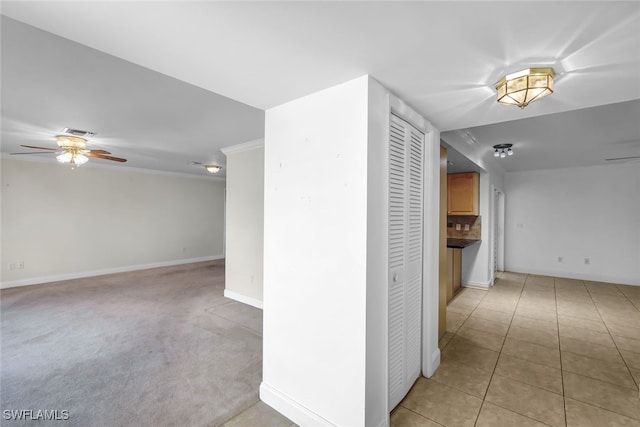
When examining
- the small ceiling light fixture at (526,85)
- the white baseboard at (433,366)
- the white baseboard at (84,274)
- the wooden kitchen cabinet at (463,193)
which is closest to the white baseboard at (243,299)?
the white baseboard at (433,366)

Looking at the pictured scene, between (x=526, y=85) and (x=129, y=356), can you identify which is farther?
(x=129, y=356)

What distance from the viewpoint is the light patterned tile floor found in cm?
192

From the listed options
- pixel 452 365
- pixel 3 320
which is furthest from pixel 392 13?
pixel 3 320

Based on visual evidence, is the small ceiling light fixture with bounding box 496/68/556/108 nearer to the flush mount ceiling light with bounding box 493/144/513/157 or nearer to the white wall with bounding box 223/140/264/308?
the flush mount ceiling light with bounding box 493/144/513/157

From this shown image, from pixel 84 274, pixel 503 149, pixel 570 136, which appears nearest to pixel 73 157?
pixel 84 274

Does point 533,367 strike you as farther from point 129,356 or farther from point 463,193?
point 129,356

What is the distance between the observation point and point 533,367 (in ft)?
8.24

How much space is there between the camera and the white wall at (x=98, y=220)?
4918mm

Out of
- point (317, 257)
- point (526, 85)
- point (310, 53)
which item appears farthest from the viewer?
point (317, 257)

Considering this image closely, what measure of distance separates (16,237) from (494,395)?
A: 750cm

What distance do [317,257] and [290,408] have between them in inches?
43.3

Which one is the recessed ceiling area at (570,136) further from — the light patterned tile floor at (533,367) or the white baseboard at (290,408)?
the white baseboard at (290,408)

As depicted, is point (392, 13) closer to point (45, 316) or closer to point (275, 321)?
point (275, 321)

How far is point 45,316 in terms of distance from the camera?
3615 mm
